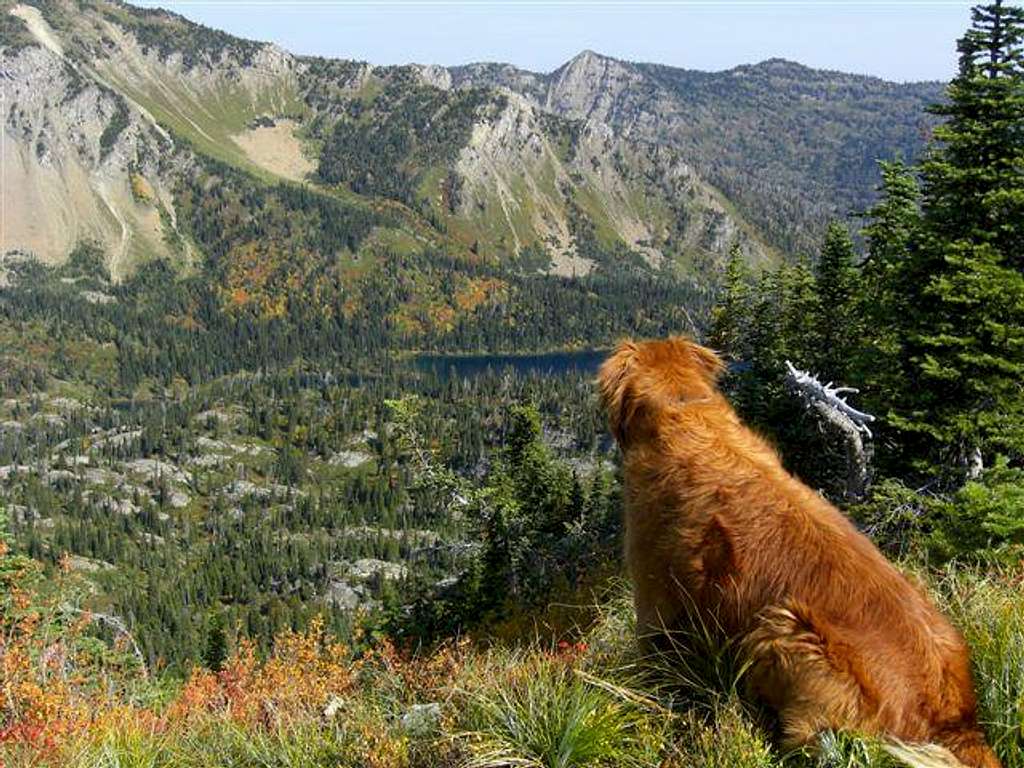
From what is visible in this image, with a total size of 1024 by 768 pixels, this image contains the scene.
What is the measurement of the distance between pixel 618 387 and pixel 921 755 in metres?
2.38

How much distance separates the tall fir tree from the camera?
13.4 metres

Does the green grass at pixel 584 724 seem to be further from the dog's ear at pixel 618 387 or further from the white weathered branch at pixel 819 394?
the white weathered branch at pixel 819 394

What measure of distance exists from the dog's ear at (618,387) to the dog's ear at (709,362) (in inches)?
15.3

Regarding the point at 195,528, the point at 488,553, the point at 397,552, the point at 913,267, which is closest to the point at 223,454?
the point at 195,528

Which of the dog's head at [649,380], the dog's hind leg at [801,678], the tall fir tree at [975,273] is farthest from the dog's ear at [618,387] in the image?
the tall fir tree at [975,273]

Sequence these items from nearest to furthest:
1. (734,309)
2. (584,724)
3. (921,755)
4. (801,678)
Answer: (921,755) → (801,678) → (584,724) → (734,309)

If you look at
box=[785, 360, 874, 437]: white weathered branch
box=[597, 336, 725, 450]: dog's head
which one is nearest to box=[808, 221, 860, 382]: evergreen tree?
box=[785, 360, 874, 437]: white weathered branch

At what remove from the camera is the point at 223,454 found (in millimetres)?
162875

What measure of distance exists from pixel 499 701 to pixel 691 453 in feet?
5.14

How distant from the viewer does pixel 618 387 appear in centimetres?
466

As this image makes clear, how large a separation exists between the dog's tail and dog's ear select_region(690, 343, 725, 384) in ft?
7.58

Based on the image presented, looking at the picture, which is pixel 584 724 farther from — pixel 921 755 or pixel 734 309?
pixel 734 309

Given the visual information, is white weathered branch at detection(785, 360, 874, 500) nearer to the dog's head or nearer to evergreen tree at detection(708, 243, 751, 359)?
the dog's head

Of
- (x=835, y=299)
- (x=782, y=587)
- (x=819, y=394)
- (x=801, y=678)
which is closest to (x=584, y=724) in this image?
(x=801, y=678)
